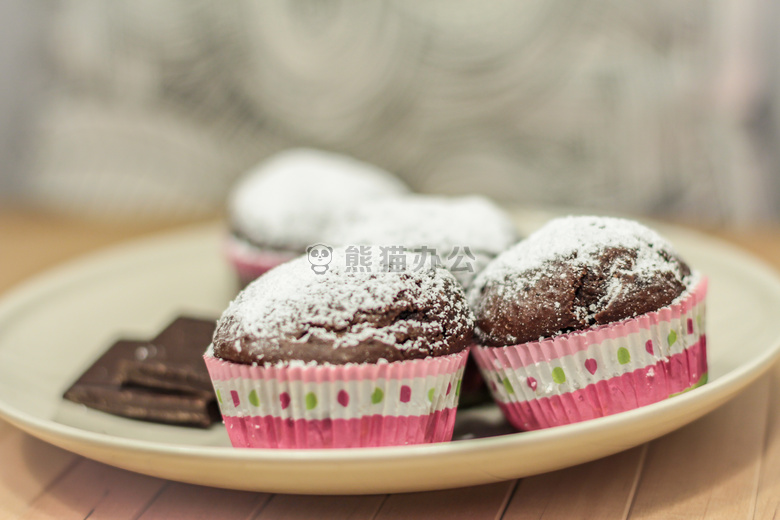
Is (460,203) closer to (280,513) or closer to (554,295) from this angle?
(554,295)

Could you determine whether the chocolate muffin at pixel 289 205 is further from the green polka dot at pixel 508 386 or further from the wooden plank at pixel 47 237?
the wooden plank at pixel 47 237

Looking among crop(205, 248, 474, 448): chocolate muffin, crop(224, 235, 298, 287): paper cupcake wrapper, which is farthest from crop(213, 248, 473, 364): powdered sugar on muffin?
crop(224, 235, 298, 287): paper cupcake wrapper

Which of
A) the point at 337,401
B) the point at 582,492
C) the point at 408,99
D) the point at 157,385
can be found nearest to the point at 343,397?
the point at 337,401

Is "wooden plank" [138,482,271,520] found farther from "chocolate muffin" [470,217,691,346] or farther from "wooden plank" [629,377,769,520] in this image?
"wooden plank" [629,377,769,520]

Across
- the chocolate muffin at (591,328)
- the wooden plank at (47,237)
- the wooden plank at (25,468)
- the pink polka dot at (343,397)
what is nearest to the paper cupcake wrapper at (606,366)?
the chocolate muffin at (591,328)

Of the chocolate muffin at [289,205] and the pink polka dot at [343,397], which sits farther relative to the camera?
the chocolate muffin at [289,205]

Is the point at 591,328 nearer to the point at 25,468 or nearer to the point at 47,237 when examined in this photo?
the point at 25,468
